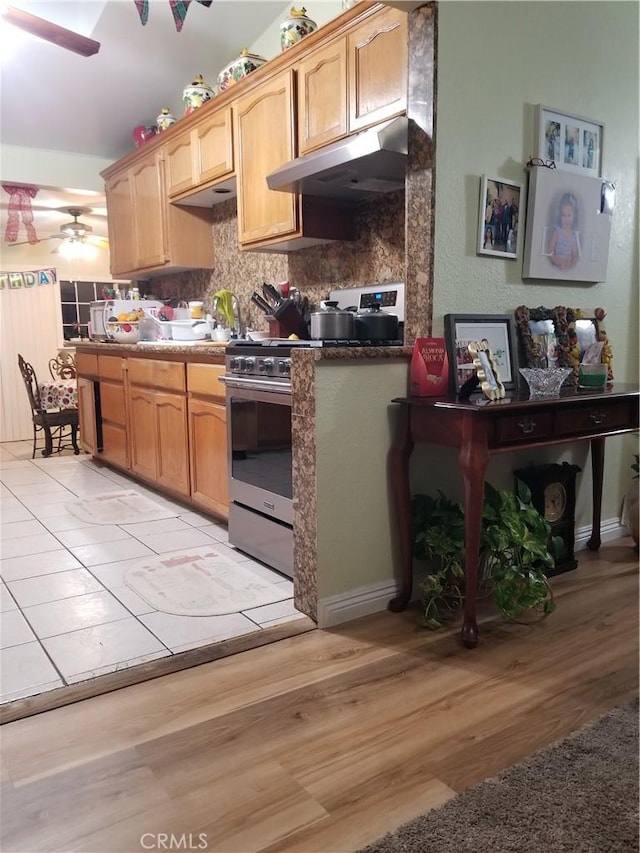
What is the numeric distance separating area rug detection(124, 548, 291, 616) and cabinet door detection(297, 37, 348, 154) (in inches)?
75.7

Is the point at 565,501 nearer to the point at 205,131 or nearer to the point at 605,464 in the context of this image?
the point at 605,464

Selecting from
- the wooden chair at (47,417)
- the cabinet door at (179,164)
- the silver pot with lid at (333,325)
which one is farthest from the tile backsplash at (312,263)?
the wooden chair at (47,417)

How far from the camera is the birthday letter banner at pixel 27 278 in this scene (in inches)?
270

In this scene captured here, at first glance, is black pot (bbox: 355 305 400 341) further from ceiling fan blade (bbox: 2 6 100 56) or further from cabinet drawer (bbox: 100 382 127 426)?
cabinet drawer (bbox: 100 382 127 426)

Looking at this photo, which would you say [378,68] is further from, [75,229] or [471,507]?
[75,229]

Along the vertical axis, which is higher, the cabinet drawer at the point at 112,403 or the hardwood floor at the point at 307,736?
the cabinet drawer at the point at 112,403

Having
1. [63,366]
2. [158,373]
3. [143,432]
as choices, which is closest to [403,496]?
[158,373]

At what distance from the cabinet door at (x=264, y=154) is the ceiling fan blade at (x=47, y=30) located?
2.61 feet

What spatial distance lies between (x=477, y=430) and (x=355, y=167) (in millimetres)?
1276

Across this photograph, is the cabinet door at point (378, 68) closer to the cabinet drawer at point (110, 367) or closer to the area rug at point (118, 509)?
the area rug at point (118, 509)

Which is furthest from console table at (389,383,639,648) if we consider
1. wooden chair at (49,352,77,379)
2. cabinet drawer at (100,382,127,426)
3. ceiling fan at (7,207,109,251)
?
ceiling fan at (7,207,109,251)

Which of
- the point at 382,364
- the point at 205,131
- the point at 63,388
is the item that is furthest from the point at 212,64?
the point at 382,364

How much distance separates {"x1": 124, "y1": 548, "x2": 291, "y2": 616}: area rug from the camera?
2307 mm

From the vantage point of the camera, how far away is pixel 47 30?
291 centimetres
